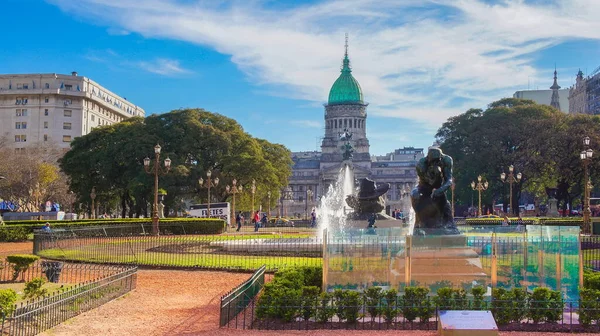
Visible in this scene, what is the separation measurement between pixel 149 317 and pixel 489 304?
22.3 feet

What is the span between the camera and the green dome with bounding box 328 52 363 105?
522 ft


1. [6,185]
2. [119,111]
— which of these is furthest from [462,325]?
[119,111]

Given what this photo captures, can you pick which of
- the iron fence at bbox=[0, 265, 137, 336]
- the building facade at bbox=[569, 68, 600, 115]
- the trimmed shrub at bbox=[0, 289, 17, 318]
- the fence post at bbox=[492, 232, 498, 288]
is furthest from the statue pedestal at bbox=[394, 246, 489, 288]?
the building facade at bbox=[569, 68, 600, 115]

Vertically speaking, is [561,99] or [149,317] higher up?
[561,99]

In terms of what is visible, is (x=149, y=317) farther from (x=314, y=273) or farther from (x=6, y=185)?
(x=6, y=185)

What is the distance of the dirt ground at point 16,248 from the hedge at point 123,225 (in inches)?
43.3

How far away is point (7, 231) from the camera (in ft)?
113

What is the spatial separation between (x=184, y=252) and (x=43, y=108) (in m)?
67.9

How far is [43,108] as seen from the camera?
86625 millimetres

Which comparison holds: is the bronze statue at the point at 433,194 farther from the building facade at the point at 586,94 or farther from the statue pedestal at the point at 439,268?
the building facade at the point at 586,94

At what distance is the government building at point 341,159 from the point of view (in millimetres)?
150875

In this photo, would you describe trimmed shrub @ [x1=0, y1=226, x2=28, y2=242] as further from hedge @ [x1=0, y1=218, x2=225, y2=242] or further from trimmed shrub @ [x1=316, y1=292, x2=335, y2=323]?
trimmed shrub @ [x1=316, y1=292, x2=335, y2=323]

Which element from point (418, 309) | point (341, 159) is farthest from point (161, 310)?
point (341, 159)

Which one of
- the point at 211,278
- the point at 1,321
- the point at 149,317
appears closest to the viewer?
the point at 1,321
